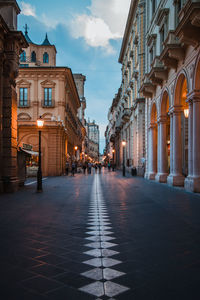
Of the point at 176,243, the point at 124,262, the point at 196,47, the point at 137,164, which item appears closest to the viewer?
the point at 124,262

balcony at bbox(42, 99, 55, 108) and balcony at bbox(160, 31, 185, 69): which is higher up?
balcony at bbox(42, 99, 55, 108)

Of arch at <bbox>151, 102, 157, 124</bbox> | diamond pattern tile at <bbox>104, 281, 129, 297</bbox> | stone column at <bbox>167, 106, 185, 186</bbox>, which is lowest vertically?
diamond pattern tile at <bbox>104, 281, 129, 297</bbox>

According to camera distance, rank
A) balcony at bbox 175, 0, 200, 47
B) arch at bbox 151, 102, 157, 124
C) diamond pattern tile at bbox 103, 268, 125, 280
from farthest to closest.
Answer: arch at bbox 151, 102, 157, 124
balcony at bbox 175, 0, 200, 47
diamond pattern tile at bbox 103, 268, 125, 280

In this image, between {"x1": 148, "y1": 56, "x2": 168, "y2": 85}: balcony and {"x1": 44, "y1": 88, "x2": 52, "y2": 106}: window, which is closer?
{"x1": 148, "y1": 56, "x2": 168, "y2": 85}: balcony

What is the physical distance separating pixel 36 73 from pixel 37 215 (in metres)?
30.3

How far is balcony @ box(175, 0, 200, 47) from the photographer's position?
10.9 m

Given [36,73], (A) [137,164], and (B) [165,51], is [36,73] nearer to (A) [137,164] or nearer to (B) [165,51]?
(A) [137,164]

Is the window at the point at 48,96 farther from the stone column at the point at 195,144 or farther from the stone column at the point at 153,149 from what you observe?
the stone column at the point at 195,144

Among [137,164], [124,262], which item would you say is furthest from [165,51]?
[137,164]

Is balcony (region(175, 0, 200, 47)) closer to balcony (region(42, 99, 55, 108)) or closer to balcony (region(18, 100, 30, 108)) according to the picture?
balcony (region(42, 99, 55, 108))

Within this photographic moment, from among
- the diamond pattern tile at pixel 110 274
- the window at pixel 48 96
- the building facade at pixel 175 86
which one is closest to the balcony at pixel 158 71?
the building facade at pixel 175 86

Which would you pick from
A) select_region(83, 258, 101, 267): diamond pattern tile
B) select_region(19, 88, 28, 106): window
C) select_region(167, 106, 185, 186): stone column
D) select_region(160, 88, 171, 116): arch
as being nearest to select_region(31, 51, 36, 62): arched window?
select_region(19, 88, 28, 106): window

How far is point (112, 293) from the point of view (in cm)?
319

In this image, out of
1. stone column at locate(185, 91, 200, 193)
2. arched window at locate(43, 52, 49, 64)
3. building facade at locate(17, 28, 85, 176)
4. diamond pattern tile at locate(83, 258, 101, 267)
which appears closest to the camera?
diamond pattern tile at locate(83, 258, 101, 267)
